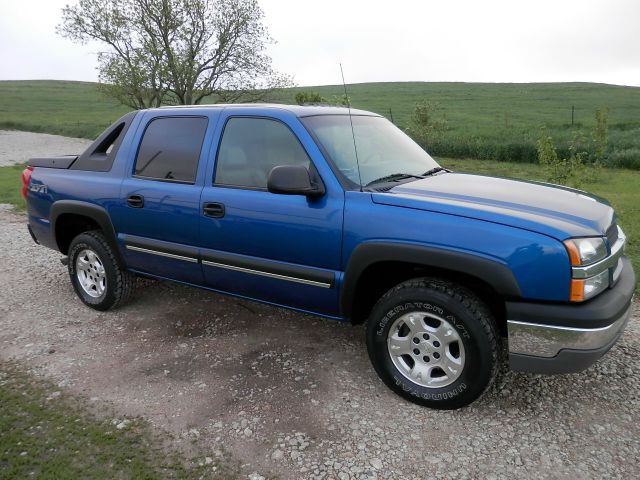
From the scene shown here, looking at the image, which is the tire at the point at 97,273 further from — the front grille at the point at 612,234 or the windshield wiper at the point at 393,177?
the front grille at the point at 612,234

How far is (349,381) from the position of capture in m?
3.41

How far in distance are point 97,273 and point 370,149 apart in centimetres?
274

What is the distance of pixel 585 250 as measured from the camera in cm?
262

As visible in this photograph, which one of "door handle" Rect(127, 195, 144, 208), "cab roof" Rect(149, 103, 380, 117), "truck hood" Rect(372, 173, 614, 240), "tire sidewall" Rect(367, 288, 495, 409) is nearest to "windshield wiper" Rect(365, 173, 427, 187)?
"truck hood" Rect(372, 173, 614, 240)

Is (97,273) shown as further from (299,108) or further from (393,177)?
(393,177)

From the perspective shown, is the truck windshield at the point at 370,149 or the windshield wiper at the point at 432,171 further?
the windshield wiper at the point at 432,171

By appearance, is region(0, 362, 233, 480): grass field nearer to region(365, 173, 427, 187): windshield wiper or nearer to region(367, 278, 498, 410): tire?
region(367, 278, 498, 410): tire

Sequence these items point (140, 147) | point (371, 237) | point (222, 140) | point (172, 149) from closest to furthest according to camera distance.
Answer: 1. point (371, 237)
2. point (222, 140)
3. point (172, 149)
4. point (140, 147)

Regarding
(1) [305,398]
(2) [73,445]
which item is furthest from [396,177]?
(2) [73,445]

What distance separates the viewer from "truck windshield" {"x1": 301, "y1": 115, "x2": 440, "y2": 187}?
335 cm

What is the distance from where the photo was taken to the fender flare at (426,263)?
8.71 feet

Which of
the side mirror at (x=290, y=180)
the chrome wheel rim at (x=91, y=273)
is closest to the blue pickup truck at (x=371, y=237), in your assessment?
the side mirror at (x=290, y=180)

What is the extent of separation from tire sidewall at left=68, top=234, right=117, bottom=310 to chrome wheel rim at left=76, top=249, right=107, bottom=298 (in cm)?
3

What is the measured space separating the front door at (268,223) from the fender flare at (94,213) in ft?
3.43
